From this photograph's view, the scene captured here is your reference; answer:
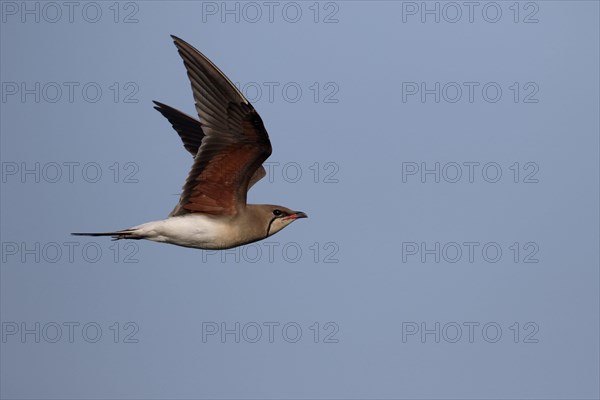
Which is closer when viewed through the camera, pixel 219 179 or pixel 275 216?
pixel 219 179

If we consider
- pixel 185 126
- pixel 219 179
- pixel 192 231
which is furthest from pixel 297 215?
pixel 185 126

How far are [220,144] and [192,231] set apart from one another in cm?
115

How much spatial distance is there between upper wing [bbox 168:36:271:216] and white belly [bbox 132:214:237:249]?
0.58 ft

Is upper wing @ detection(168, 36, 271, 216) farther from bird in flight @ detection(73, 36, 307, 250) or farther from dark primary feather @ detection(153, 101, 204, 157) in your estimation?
dark primary feather @ detection(153, 101, 204, 157)

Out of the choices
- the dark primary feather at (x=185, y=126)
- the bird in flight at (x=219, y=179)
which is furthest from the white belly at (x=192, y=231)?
the dark primary feather at (x=185, y=126)

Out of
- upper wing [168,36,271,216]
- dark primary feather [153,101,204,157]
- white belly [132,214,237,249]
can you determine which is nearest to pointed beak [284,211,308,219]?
upper wing [168,36,271,216]

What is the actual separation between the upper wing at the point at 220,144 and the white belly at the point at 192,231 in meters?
0.18

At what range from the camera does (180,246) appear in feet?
46.5

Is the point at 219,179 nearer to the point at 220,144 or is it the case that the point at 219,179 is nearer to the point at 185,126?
the point at 220,144

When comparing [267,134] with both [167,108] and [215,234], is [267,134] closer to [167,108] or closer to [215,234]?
[215,234]

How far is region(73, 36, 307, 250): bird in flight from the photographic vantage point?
43.5 feet

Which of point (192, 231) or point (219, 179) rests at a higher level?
point (219, 179)

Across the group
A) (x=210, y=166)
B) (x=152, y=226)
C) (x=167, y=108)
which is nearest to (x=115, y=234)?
(x=152, y=226)

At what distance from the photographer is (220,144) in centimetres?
1373
